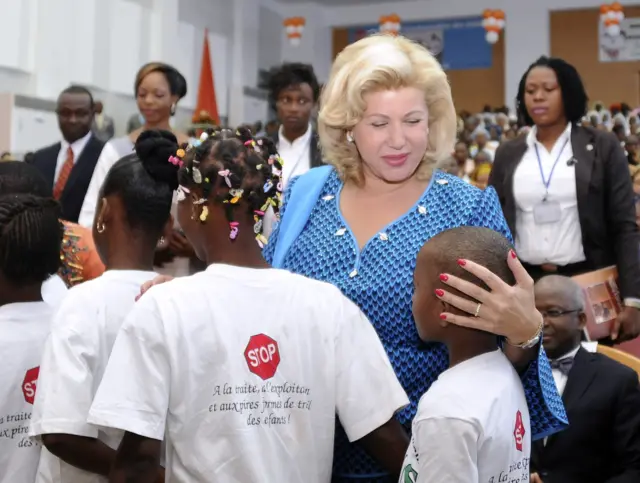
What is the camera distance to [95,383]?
1.86 metres

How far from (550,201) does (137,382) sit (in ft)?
8.59

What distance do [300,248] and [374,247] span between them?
0.59 ft

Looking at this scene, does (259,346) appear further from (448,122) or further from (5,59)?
(5,59)

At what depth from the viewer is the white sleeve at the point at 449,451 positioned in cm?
145

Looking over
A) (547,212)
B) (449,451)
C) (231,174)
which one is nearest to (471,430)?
(449,451)

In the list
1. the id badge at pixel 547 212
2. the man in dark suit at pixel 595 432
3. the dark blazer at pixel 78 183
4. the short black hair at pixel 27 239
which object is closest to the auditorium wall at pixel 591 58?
the dark blazer at pixel 78 183

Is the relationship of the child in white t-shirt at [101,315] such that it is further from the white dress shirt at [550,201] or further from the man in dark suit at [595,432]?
the white dress shirt at [550,201]

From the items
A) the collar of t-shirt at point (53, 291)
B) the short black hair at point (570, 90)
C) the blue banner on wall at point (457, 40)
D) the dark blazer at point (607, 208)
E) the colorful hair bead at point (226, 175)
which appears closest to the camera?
the colorful hair bead at point (226, 175)

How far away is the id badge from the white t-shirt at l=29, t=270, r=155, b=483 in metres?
2.23

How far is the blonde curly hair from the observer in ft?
6.47

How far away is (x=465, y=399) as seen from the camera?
1.50 m

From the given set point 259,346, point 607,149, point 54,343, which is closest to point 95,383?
point 54,343

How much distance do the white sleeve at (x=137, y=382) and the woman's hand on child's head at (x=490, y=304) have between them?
0.50m

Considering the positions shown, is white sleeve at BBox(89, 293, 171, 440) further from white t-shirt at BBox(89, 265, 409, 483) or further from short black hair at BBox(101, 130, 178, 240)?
short black hair at BBox(101, 130, 178, 240)
